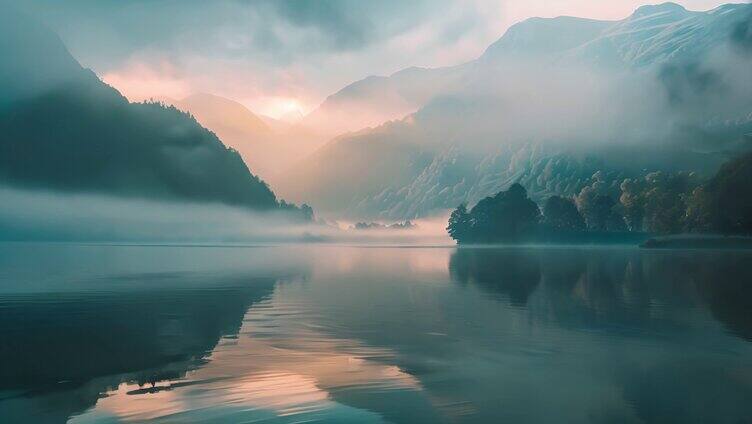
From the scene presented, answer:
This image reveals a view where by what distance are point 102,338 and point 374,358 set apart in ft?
42.6

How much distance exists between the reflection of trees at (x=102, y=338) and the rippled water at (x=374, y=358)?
9cm

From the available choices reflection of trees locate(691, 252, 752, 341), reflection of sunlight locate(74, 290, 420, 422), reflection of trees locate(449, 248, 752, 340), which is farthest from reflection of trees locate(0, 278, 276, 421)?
reflection of trees locate(691, 252, 752, 341)

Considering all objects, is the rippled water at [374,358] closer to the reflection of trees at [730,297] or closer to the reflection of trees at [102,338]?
the reflection of trees at [102,338]

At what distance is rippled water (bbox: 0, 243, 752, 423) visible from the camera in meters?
18.6

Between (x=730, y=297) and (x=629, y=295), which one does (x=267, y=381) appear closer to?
(x=629, y=295)

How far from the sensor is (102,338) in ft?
98.2

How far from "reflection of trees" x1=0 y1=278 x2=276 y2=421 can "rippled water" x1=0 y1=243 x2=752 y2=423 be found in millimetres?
86

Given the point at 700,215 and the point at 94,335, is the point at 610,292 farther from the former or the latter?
the point at 700,215

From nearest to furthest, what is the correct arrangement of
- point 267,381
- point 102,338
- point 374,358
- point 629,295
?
point 267,381
point 374,358
point 102,338
point 629,295

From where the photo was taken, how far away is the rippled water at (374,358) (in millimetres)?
18594

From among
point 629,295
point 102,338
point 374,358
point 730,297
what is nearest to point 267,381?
point 374,358

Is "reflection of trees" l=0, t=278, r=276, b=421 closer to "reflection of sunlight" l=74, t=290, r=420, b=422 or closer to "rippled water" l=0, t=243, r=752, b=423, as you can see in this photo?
"rippled water" l=0, t=243, r=752, b=423

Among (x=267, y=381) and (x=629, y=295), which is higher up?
(x=629, y=295)

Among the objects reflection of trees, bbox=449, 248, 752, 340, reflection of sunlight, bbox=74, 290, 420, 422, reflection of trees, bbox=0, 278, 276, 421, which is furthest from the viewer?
reflection of trees, bbox=449, 248, 752, 340
